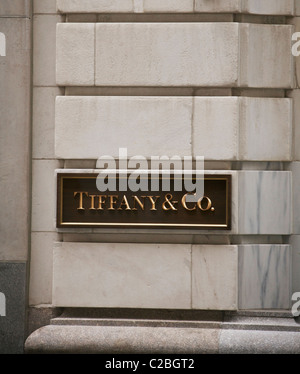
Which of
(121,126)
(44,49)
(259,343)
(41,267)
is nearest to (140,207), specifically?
(121,126)

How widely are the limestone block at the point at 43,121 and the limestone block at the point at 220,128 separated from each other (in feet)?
6.31

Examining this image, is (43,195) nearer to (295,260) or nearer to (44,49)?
(44,49)

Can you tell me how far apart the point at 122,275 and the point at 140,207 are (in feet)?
2.90

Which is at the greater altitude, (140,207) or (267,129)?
(267,129)

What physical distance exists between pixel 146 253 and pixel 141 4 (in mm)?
3114

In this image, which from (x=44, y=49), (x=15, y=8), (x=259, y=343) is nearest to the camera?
(x=259, y=343)

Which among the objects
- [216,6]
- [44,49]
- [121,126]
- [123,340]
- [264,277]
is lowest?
[123,340]

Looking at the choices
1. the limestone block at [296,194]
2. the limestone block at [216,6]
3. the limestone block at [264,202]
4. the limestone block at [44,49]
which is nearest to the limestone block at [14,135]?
the limestone block at [44,49]

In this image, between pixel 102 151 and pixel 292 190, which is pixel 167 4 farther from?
pixel 292 190

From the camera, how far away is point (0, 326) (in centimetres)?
873

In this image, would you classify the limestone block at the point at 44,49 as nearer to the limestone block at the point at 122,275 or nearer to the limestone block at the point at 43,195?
the limestone block at the point at 43,195

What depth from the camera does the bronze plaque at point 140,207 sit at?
28.0 feet

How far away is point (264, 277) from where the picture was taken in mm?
8570

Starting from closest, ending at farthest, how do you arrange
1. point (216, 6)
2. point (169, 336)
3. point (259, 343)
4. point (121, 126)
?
point (259, 343) < point (169, 336) < point (216, 6) < point (121, 126)
